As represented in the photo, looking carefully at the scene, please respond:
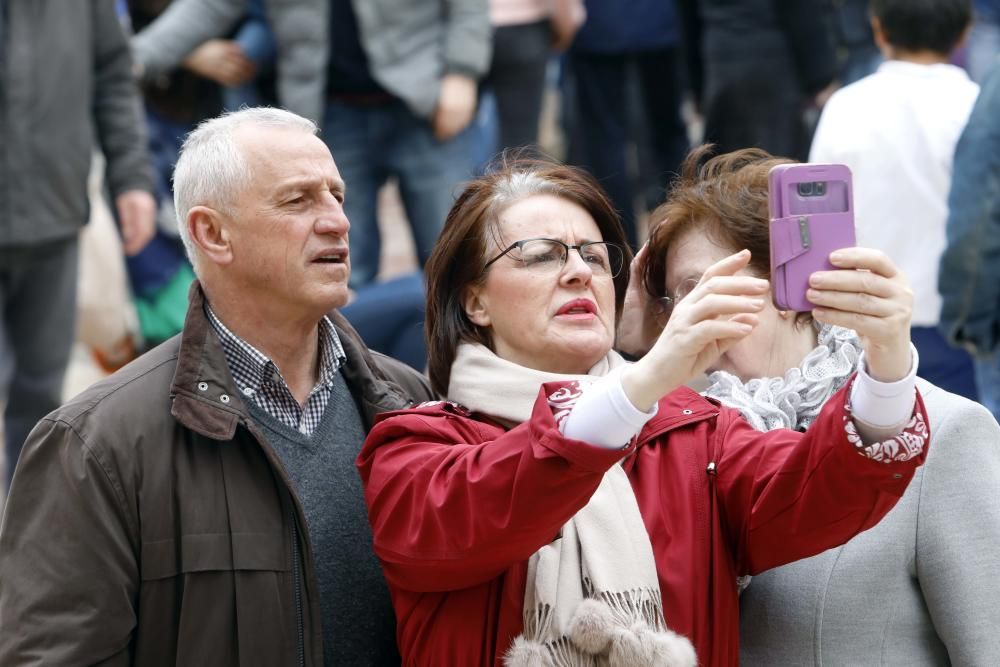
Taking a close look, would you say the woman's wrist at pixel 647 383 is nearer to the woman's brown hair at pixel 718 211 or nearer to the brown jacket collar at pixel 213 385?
the woman's brown hair at pixel 718 211

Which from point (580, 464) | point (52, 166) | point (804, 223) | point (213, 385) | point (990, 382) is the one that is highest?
point (804, 223)

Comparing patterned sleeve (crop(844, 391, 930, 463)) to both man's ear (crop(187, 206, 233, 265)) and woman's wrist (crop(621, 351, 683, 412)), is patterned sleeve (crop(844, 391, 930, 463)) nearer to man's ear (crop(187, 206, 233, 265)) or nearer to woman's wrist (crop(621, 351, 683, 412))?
woman's wrist (crop(621, 351, 683, 412))

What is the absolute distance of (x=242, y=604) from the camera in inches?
117

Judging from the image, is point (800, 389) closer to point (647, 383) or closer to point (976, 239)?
point (647, 383)

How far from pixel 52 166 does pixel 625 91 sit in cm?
338

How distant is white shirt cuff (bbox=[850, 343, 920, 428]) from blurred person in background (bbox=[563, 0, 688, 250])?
16.7 ft

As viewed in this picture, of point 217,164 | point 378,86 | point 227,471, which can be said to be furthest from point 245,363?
point 378,86

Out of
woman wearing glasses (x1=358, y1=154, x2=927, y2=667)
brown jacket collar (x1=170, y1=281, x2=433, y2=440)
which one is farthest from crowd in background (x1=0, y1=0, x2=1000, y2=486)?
woman wearing glasses (x1=358, y1=154, x2=927, y2=667)

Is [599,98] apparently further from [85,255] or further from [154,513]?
[154,513]

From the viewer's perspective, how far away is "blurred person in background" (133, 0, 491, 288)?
6.21m

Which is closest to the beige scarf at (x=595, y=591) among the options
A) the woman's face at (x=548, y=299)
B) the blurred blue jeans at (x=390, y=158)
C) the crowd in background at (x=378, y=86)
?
the woman's face at (x=548, y=299)

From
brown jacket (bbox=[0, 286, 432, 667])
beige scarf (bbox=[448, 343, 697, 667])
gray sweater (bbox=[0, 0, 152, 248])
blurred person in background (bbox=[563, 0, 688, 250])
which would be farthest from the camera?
blurred person in background (bbox=[563, 0, 688, 250])

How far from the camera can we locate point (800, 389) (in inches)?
119

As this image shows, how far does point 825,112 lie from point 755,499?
2.75 m
